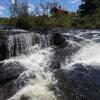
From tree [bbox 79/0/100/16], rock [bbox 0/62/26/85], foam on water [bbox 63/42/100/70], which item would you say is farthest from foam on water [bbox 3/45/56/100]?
tree [bbox 79/0/100/16]

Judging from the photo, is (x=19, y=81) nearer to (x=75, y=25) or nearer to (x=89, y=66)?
(x=89, y=66)

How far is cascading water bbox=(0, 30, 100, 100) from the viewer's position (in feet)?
30.2

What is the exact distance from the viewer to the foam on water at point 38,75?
356 inches

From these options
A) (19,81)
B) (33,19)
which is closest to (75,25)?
(33,19)

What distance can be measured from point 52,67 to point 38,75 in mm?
1308

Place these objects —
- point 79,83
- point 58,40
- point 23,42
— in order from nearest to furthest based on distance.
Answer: point 79,83
point 23,42
point 58,40

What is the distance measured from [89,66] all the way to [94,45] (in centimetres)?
382

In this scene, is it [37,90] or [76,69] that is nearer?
[37,90]

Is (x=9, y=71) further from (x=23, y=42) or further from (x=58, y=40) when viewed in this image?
(x=58, y=40)

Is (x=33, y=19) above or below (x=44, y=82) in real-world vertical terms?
above

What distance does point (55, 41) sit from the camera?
51.2 feet

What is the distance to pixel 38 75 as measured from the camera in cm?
1064

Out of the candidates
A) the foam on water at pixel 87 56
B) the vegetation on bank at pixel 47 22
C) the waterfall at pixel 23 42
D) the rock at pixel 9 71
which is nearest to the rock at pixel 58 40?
the waterfall at pixel 23 42

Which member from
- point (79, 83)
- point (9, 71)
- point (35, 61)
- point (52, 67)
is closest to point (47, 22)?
point (35, 61)
